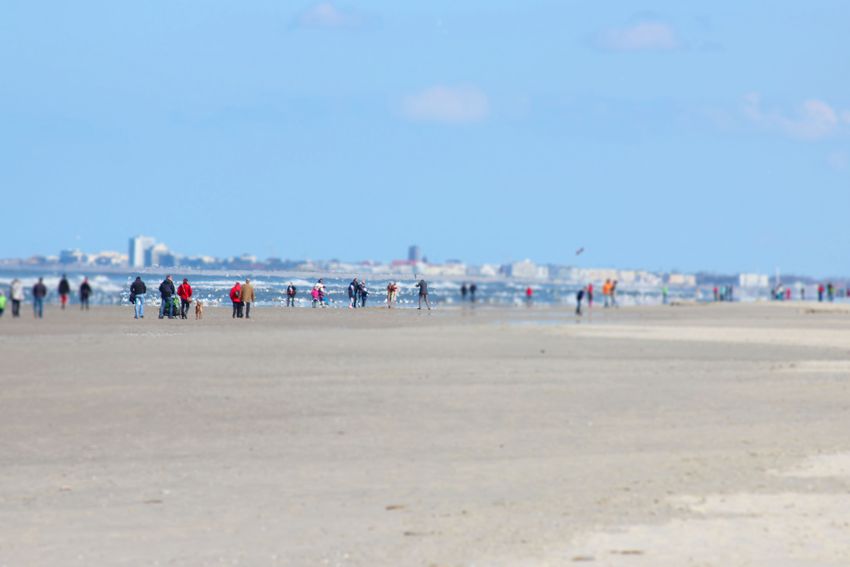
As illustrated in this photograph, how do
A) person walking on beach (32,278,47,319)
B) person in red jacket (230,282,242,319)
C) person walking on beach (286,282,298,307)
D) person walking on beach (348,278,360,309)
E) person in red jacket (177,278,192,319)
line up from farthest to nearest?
1. person walking on beach (32,278,47,319)
2. person in red jacket (230,282,242,319)
3. person in red jacket (177,278,192,319)
4. person walking on beach (286,282,298,307)
5. person walking on beach (348,278,360,309)

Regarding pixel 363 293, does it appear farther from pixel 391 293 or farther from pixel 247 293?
pixel 247 293

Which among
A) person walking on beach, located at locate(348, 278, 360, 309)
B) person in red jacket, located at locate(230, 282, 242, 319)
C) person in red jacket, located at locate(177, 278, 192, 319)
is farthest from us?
person in red jacket, located at locate(230, 282, 242, 319)

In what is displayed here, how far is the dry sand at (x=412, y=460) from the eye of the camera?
1066 cm

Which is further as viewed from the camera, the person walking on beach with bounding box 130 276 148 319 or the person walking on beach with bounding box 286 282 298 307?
the person walking on beach with bounding box 130 276 148 319

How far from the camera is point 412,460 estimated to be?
14883 mm

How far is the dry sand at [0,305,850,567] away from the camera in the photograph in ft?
35.0

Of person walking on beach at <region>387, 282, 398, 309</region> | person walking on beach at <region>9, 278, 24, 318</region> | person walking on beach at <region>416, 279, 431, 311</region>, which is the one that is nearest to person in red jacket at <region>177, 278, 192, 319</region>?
person walking on beach at <region>387, 282, 398, 309</region>

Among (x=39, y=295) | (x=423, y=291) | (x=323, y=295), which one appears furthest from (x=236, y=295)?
(x=39, y=295)

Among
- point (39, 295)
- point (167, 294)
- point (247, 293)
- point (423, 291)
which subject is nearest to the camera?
point (423, 291)

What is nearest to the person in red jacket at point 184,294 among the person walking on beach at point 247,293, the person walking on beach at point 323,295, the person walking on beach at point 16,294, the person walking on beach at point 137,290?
the person walking on beach at point 137,290

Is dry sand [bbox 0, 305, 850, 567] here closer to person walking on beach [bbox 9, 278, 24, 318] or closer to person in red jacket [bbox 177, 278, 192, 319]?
person in red jacket [bbox 177, 278, 192, 319]

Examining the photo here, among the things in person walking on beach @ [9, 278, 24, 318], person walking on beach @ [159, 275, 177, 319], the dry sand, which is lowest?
the dry sand

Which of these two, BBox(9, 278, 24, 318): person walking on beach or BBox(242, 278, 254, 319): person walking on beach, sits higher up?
BBox(242, 278, 254, 319): person walking on beach

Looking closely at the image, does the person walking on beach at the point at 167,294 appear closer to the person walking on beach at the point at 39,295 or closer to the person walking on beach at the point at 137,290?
the person walking on beach at the point at 137,290
